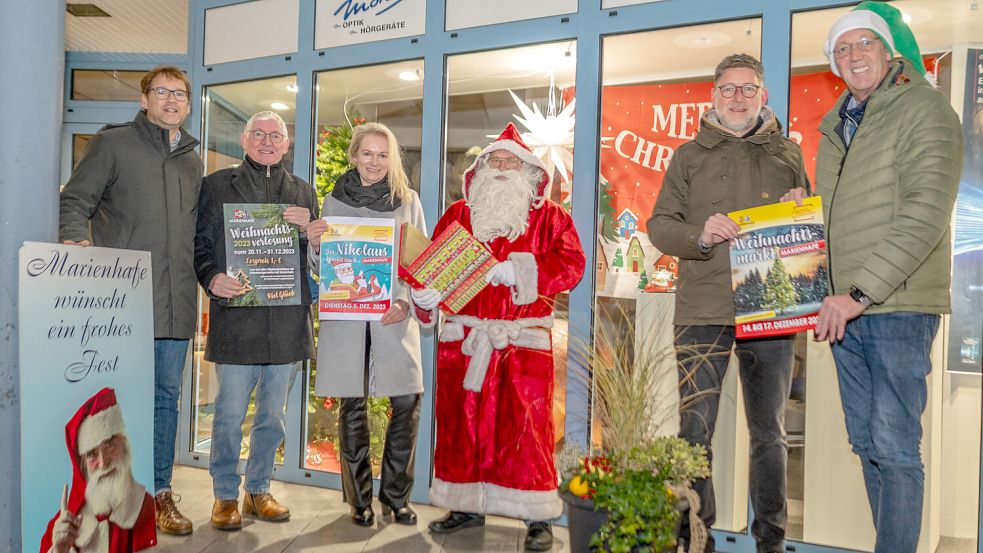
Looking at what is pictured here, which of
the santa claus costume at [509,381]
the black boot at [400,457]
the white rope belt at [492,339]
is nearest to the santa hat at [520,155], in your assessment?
the santa claus costume at [509,381]

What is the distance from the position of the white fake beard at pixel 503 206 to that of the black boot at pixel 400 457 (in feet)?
2.84

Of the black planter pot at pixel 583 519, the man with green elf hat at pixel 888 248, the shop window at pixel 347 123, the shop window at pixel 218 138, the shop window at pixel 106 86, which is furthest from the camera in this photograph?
the shop window at pixel 106 86

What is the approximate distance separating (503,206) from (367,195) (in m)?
0.66

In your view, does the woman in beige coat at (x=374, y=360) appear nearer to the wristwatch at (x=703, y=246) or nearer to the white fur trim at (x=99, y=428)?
the white fur trim at (x=99, y=428)

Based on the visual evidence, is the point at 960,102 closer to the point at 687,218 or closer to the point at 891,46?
the point at 891,46

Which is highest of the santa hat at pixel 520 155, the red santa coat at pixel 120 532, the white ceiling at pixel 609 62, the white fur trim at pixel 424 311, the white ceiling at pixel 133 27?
the white ceiling at pixel 133 27

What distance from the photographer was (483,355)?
296 centimetres

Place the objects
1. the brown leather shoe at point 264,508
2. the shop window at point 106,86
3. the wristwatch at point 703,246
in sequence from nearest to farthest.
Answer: the wristwatch at point 703,246 < the brown leather shoe at point 264,508 < the shop window at point 106,86

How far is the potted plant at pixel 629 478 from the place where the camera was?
219 centimetres

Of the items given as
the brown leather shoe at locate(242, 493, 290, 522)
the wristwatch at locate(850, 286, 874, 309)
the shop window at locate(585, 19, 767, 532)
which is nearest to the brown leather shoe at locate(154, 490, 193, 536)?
the brown leather shoe at locate(242, 493, 290, 522)

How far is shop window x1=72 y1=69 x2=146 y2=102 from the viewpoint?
4.98 meters

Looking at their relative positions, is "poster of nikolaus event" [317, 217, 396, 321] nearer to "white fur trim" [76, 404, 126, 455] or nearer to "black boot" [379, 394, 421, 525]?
"black boot" [379, 394, 421, 525]

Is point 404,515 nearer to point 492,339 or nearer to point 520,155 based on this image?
point 492,339

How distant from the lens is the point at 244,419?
3250 millimetres
